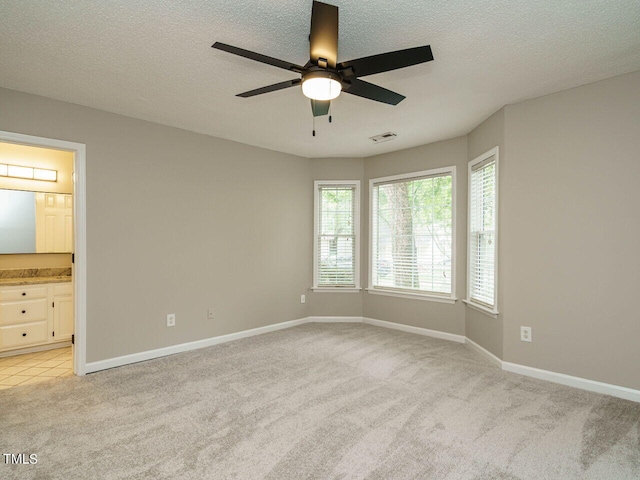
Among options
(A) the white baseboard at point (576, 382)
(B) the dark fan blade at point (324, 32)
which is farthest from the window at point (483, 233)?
(B) the dark fan blade at point (324, 32)

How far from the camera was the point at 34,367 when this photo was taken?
367cm

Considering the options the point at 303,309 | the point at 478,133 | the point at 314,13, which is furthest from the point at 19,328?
the point at 478,133

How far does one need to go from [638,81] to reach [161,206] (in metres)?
4.50

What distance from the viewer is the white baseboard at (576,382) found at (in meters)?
2.84

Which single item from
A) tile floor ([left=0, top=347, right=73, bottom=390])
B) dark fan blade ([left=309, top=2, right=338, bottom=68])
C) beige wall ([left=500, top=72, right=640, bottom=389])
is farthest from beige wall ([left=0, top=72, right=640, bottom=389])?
dark fan blade ([left=309, top=2, right=338, bottom=68])

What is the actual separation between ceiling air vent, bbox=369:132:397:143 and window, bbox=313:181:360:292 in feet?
3.45

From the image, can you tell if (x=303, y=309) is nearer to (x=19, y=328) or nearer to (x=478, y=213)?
(x=478, y=213)

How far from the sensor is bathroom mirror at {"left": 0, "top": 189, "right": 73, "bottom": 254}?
166 inches

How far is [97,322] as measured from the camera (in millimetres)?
3539

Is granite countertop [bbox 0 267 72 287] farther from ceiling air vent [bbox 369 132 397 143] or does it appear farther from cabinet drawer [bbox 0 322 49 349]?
ceiling air vent [bbox 369 132 397 143]

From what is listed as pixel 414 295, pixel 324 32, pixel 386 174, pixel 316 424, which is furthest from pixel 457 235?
pixel 324 32

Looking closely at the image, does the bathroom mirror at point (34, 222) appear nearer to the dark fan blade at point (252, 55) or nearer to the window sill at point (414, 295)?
the dark fan blade at point (252, 55)

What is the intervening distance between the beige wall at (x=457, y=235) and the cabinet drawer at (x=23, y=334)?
4.15m

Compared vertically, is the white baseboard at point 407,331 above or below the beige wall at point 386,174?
below
